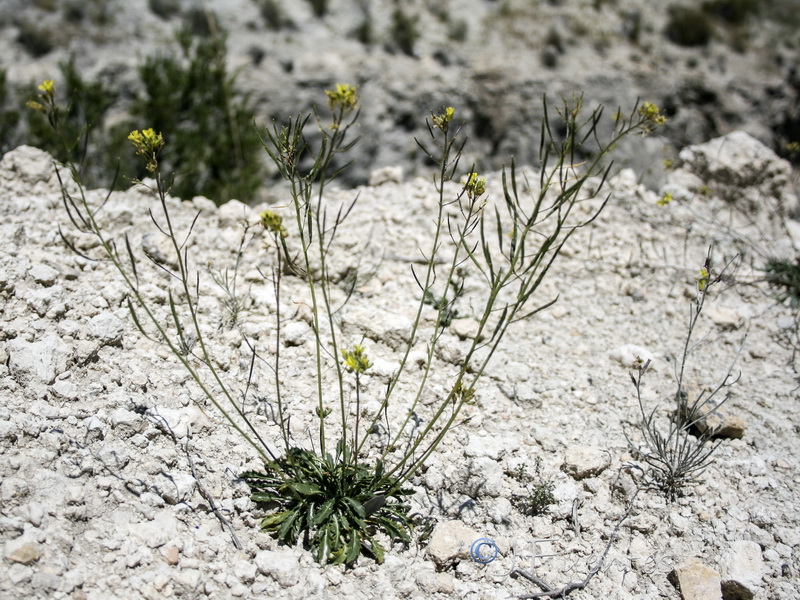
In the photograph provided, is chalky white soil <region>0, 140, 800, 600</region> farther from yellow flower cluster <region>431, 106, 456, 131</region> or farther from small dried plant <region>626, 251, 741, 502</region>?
yellow flower cluster <region>431, 106, 456, 131</region>

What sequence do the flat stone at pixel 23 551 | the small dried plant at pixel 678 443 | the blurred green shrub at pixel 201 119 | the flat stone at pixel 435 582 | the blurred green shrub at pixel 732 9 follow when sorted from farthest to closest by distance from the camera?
the blurred green shrub at pixel 732 9, the blurred green shrub at pixel 201 119, the small dried plant at pixel 678 443, the flat stone at pixel 435 582, the flat stone at pixel 23 551

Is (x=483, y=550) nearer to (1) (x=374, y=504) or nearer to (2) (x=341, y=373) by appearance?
(1) (x=374, y=504)

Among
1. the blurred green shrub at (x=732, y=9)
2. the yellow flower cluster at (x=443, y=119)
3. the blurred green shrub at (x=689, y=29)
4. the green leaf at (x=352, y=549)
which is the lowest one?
the green leaf at (x=352, y=549)

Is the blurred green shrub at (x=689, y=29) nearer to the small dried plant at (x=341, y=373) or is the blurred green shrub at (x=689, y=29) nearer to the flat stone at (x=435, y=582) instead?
the small dried plant at (x=341, y=373)

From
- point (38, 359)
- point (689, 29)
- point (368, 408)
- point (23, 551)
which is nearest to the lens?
point (23, 551)

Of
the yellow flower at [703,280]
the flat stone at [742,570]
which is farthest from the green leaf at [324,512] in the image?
the yellow flower at [703,280]

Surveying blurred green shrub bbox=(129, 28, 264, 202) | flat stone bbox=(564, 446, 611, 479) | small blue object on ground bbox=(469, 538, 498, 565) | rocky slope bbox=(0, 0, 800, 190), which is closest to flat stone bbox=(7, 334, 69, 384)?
small blue object on ground bbox=(469, 538, 498, 565)

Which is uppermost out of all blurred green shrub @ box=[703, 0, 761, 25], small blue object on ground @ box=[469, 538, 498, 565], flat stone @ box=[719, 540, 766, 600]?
blurred green shrub @ box=[703, 0, 761, 25]

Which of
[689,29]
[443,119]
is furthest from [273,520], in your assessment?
[689,29]
